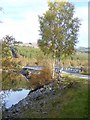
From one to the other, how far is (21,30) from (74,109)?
7.10 m

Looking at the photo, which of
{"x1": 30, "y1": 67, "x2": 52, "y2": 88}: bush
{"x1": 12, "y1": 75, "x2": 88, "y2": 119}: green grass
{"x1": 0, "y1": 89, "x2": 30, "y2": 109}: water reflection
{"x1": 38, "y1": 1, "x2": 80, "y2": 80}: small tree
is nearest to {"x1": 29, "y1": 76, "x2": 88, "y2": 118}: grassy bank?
{"x1": 12, "y1": 75, "x2": 88, "y2": 119}: green grass

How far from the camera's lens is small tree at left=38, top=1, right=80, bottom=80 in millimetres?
10789

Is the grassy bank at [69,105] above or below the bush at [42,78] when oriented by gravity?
below

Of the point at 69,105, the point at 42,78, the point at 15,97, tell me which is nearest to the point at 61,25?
the point at 42,78

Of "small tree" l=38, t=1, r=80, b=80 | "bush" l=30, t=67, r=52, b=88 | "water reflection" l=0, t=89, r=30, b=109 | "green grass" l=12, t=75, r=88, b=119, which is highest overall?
"small tree" l=38, t=1, r=80, b=80

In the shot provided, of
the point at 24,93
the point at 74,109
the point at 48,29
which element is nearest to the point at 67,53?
the point at 48,29

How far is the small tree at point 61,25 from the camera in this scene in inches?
425

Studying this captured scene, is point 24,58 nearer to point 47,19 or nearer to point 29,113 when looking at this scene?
point 47,19

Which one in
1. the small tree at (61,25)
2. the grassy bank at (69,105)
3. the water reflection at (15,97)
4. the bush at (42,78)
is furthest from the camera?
the bush at (42,78)

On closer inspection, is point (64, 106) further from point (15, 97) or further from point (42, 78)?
point (42, 78)

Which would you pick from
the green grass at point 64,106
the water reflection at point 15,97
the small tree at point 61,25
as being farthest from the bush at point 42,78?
the green grass at point 64,106

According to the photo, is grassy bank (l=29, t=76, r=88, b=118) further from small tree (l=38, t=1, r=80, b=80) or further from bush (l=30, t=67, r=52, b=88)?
bush (l=30, t=67, r=52, b=88)

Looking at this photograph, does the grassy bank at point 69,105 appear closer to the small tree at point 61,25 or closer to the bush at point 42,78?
the small tree at point 61,25

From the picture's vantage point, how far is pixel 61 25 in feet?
36.0
